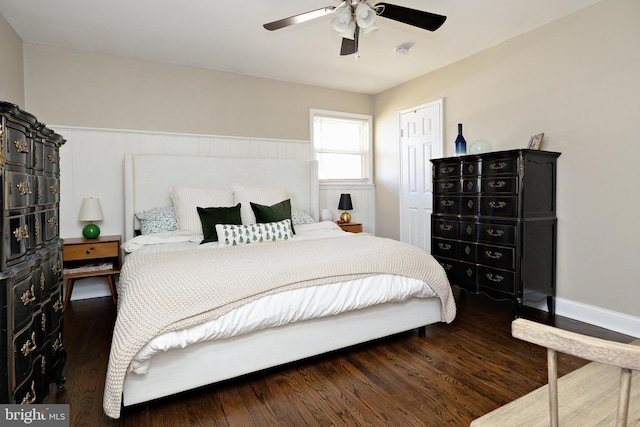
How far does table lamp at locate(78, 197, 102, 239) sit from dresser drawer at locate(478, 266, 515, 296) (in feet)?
12.2

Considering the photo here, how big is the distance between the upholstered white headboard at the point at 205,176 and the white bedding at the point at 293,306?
46.1 inches

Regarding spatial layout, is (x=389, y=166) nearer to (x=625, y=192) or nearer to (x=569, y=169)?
(x=569, y=169)

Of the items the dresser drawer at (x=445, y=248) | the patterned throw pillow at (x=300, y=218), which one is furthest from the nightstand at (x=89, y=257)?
the dresser drawer at (x=445, y=248)

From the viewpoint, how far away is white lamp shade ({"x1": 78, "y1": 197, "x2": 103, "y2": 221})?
3.43 meters

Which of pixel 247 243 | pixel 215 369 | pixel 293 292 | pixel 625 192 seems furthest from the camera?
pixel 247 243

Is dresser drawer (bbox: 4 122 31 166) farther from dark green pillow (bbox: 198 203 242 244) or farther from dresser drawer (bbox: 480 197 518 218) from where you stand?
dresser drawer (bbox: 480 197 518 218)

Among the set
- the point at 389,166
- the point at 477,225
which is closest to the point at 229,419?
the point at 477,225

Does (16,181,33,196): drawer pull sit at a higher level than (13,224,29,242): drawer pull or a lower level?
higher

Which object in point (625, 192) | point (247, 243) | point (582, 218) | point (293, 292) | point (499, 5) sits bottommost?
point (293, 292)

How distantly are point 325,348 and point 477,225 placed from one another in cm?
190

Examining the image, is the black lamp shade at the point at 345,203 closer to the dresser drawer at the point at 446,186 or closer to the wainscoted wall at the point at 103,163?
the dresser drawer at the point at 446,186

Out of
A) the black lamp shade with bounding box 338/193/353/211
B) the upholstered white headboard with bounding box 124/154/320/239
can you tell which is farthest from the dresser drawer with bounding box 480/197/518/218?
the upholstered white headboard with bounding box 124/154/320/239

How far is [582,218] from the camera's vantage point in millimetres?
2963

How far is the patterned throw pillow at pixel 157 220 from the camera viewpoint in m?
3.42
